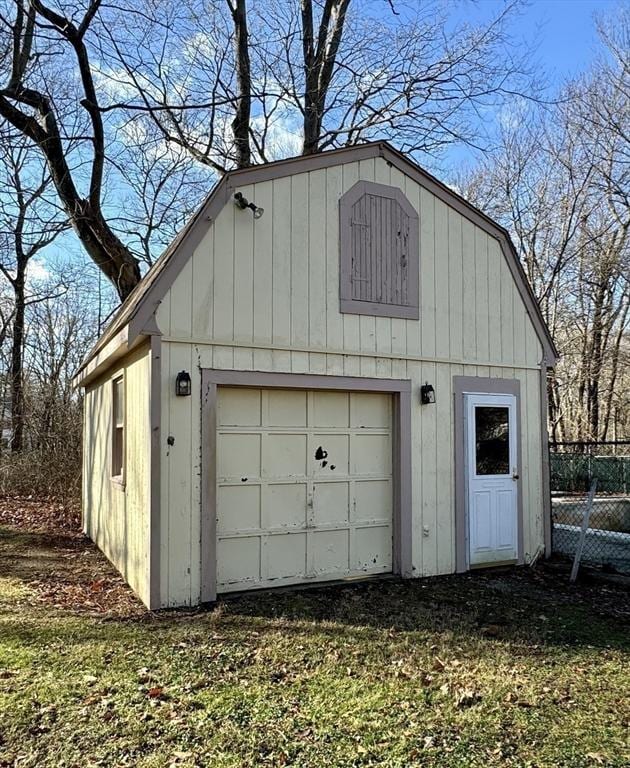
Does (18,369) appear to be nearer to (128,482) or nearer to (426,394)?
(128,482)

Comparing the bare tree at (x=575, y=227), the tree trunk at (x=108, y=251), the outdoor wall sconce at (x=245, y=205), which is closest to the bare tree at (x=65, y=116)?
the tree trunk at (x=108, y=251)

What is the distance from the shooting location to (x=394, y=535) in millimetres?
7160

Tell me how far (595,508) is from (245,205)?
274 inches

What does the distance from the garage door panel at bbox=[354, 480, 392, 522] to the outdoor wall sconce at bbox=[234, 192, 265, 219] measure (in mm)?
3111

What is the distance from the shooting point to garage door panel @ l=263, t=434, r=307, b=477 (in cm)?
658

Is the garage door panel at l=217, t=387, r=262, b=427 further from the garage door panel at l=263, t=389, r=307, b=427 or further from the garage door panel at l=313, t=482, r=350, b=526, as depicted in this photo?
the garage door panel at l=313, t=482, r=350, b=526

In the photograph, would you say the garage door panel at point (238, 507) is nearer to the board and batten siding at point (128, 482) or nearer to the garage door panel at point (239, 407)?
the garage door panel at point (239, 407)

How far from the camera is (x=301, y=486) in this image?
673 cm

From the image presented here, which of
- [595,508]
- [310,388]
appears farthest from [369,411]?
[595,508]

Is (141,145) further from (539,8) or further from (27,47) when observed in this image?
(539,8)

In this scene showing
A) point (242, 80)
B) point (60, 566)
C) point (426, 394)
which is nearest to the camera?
point (426, 394)

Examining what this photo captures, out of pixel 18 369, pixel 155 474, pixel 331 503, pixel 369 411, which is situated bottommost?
pixel 331 503

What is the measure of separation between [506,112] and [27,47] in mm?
14442

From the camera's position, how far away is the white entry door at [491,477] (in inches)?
296
